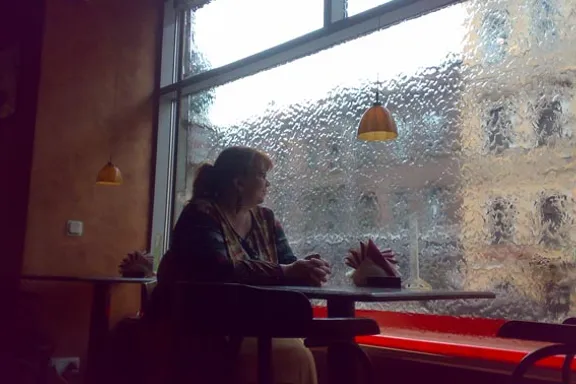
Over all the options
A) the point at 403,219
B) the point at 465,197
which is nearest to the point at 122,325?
the point at 403,219

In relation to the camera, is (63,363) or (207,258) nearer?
(207,258)

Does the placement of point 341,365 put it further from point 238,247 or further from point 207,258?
point 238,247

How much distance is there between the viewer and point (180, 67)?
16.4 feet

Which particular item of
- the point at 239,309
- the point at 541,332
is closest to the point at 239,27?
the point at 239,309

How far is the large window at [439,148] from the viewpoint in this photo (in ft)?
8.72

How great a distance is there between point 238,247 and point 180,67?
3.19 metres

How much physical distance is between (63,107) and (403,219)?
108 inches

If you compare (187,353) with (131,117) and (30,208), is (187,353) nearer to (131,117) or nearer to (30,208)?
(30,208)

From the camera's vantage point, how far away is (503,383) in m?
2.42

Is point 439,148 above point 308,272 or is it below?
above

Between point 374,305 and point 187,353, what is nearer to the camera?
point 187,353

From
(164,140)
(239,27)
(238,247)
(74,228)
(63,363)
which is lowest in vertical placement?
(63,363)

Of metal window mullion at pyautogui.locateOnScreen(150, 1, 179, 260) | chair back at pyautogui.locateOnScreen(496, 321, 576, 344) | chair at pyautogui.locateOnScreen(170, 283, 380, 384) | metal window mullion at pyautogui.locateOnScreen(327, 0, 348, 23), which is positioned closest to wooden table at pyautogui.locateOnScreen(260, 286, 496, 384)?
chair at pyautogui.locateOnScreen(170, 283, 380, 384)

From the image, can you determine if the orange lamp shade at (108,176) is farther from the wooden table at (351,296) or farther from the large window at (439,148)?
the wooden table at (351,296)
